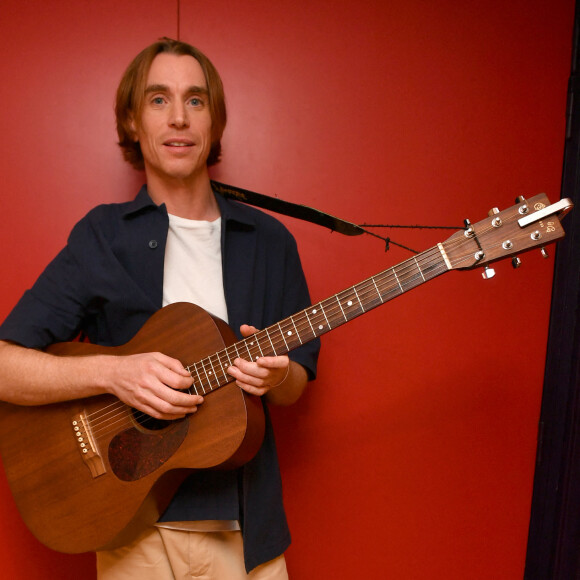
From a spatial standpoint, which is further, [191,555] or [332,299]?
[191,555]

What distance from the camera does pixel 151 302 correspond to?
1.28m

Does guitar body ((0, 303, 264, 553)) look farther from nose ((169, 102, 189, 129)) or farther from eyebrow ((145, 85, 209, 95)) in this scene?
eyebrow ((145, 85, 209, 95))

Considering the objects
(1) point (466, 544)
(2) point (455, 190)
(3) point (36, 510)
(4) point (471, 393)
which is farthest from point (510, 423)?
(3) point (36, 510)

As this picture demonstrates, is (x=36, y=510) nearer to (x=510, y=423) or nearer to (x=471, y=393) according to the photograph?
(x=471, y=393)

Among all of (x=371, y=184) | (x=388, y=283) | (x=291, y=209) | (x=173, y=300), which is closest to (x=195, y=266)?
(x=173, y=300)

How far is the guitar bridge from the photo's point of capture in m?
1.22

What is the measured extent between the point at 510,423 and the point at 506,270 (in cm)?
49

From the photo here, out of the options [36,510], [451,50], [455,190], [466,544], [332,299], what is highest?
[451,50]

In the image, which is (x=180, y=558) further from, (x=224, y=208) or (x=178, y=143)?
(x=178, y=143)

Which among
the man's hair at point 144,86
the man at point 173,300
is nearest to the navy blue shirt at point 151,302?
the man at point 173,300

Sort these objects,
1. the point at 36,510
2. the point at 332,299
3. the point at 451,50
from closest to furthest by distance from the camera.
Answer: the point at 332,299
the point at 36,510
the point at 451,50

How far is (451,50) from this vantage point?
1.65 m

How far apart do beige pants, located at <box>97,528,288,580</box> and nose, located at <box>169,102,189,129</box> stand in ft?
3.24

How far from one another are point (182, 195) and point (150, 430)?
23.8 inches
